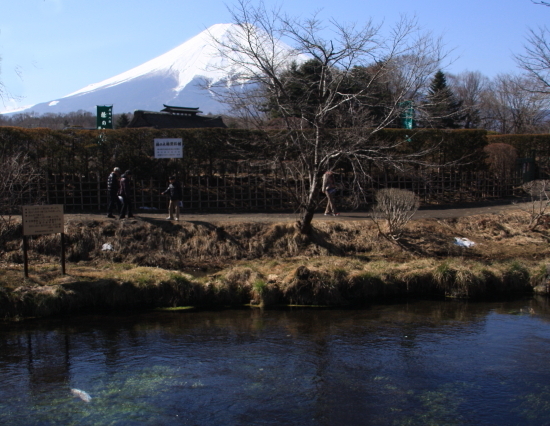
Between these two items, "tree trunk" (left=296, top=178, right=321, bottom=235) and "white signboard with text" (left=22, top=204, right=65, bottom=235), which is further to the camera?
"tree trunk" (left=296, top=178, right=321, bottom=235)

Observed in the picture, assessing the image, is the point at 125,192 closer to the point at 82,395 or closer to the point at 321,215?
the point at 321,215

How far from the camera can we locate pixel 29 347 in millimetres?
9516

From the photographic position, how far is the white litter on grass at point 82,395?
24.3 feet

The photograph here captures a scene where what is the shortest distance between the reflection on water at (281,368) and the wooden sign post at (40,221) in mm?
2214

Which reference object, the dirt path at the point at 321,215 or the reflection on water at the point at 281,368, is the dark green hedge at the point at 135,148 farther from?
the reflection on water at the point at 281,368

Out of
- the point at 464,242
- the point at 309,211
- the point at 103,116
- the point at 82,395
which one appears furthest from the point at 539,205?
the point at 103,116

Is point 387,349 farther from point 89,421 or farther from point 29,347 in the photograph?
point 29,347

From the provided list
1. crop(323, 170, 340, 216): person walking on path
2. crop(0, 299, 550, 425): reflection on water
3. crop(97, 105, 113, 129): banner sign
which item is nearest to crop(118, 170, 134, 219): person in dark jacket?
crop(0, 299, 550, 425): reflection on water

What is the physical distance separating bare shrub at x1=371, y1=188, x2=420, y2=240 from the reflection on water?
16.4ft

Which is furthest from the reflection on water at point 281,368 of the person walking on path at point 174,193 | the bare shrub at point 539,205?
the bare shrub at point 539,205

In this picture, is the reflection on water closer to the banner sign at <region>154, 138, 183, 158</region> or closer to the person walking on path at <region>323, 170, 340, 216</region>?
the person walking on path at <region>323, 170, 340, 216</region>

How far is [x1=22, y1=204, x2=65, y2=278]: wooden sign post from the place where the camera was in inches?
471

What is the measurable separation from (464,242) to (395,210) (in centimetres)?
268

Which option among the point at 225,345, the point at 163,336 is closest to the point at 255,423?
the point at 225,345
